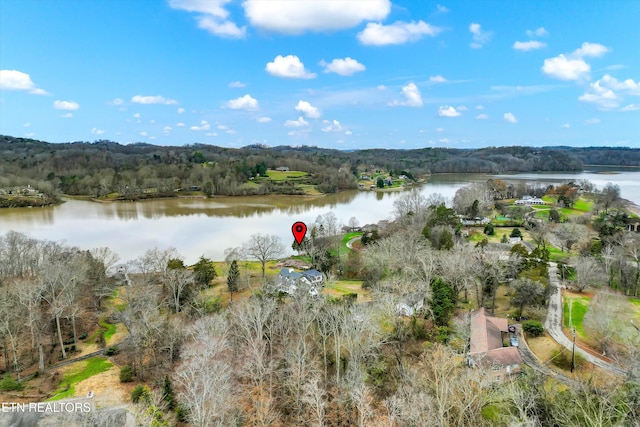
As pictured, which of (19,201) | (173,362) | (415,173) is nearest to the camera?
(173,362)

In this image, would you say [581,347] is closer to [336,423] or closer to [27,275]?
[336,423]

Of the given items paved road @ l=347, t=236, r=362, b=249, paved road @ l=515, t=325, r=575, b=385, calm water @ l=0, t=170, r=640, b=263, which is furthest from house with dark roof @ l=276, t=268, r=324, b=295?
paved road @ l=347, t=236, r=362, b=249

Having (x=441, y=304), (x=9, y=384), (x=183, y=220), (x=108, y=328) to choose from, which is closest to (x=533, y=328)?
(x=441, y=304)

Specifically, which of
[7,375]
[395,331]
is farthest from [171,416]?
[395,331]

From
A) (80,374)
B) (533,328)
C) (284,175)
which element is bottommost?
(80,374)

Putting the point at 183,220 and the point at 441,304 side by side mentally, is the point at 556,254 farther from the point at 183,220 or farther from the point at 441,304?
the point at 183,220

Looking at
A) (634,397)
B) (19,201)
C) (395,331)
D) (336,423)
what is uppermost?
(19,201)
